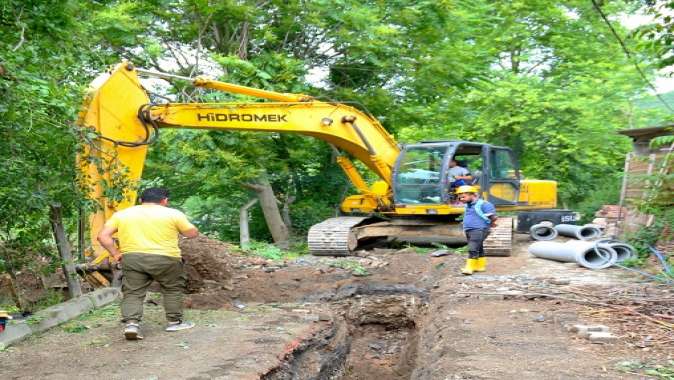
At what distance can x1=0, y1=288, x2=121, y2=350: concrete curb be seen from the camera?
614 cm

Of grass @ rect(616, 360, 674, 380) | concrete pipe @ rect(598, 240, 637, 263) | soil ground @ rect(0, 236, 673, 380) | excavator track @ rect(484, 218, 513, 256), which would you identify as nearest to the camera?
grass @ rect(616, 360, 674, 380)

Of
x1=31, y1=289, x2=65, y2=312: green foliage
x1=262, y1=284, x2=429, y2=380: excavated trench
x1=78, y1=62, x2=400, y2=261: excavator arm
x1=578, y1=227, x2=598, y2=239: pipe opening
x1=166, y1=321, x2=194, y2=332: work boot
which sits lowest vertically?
x1=262, y1=284, x2=429, y2=380: excavated trench

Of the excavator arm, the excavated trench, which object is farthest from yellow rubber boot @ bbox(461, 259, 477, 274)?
the excavator arm

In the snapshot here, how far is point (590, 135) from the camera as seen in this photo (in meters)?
19.7

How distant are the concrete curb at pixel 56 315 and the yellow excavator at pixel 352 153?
2.40 ft

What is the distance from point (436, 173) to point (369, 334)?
13.2 feet

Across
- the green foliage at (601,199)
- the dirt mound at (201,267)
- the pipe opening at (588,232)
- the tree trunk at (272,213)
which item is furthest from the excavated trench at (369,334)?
the green foliage at (601,199)

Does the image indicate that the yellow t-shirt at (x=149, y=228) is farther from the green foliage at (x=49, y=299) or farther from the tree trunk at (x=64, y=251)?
the green foliage at (x=49, y=299)

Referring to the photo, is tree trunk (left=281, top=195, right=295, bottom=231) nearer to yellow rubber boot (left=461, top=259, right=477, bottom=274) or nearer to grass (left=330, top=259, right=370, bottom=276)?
grass (left=330, top=259, right=370, bottom=276)

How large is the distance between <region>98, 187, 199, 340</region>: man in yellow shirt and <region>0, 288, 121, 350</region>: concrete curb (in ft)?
3.10

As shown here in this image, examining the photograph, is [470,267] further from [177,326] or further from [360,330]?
[177,326]

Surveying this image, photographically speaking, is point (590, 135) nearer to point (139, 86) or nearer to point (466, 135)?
point (466, 135)

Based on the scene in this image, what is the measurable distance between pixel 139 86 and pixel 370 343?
196 inches

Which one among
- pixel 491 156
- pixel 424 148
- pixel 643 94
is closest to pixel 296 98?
pixel 424 148
